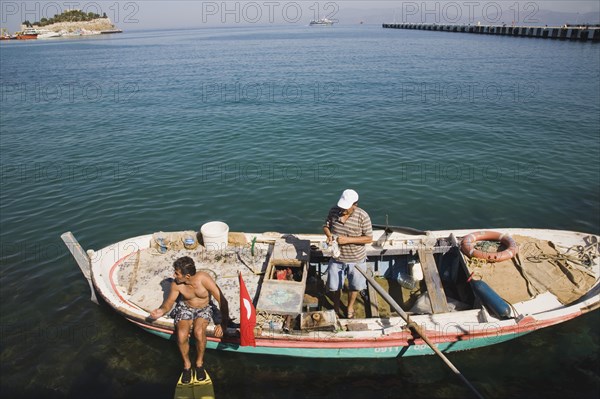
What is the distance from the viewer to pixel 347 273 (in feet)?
27.4

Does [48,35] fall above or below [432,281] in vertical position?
above

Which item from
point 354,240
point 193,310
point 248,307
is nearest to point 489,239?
point 354,240

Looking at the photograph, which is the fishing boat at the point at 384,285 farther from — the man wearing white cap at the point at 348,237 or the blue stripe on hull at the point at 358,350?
the man wearing white cap at the point at 348,237

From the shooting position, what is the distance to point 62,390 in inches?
319

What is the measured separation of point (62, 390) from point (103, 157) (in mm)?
15291

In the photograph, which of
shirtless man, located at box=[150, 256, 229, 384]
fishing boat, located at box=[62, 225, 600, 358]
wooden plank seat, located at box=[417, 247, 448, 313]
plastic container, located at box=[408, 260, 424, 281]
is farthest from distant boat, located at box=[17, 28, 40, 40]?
plastic container, located at box=[408, 260, 424, 281]

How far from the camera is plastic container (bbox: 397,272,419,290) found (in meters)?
9.52

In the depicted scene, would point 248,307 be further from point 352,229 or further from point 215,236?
point 215,236

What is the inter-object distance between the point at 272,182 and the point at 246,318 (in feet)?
36.8

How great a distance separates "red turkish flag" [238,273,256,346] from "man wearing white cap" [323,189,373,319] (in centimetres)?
195

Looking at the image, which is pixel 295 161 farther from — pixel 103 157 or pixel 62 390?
pixel 62 390

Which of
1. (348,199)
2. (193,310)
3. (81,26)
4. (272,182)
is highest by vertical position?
(81,26)

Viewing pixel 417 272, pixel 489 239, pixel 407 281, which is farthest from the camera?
pixel 489 239

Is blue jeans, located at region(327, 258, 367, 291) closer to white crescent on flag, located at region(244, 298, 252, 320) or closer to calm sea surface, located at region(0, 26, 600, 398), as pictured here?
calm sea surface, located at region(0, 26, 600, 398)
